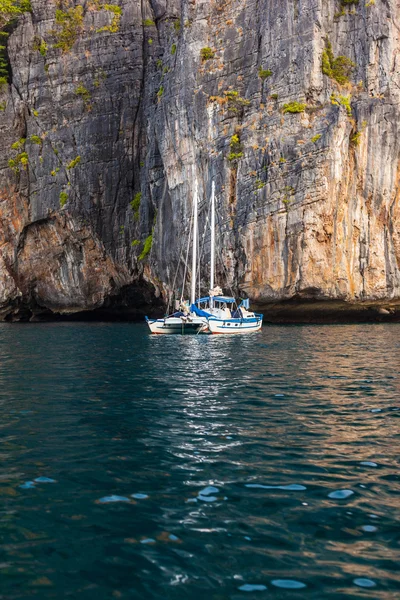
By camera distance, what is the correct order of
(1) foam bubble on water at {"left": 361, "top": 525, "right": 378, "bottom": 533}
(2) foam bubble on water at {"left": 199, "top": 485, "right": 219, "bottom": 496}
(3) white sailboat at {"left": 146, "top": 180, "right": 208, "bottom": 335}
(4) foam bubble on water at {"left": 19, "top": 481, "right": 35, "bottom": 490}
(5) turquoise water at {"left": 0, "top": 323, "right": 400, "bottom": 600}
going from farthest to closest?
(3) white sailboat at {"left": 146, "top": 180, "right": 208, "bottom": 335}
(4) foam bubble on water at {"left": 19, "top": 481, "right": 35, "bottom": 490}
(2) foam bubble on water at {"left": 199, "top": 485, "right": 219, "bottom": 496}
(1) foam bubble on water at {"left": 361, "top": 525, "right": 378, "bottom": 533}
(5) turquoise water at {"left": 0, "top": 323, "right": 400, "bottom": 600}

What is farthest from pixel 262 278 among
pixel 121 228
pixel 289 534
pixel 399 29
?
pixel 289 534

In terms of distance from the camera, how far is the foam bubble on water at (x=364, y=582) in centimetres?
502

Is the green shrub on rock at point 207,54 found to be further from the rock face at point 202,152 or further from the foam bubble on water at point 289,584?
the foam bubble on water at point 289,584

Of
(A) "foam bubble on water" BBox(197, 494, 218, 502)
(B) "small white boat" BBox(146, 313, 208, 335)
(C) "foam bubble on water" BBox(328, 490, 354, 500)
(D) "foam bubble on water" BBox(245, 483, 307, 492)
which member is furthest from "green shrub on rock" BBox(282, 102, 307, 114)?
(A) "foam bubble on water" BBox(197, 494, 218, 502)

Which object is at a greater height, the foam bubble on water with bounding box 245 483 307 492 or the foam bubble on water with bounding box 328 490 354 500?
the foam bubble on water with bounding box 245 483 307 492

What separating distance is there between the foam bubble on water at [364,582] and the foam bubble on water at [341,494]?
1.89 m

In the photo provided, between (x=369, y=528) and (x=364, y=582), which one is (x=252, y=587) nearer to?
(x=364, y=582)

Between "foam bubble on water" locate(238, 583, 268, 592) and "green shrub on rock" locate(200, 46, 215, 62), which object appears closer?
"foam bubble on water" locate(238, 583, 268, 592)

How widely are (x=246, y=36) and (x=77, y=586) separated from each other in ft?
174

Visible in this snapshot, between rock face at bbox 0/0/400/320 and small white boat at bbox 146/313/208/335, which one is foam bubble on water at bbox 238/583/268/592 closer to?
small white boat at bbox 146/313/208/335

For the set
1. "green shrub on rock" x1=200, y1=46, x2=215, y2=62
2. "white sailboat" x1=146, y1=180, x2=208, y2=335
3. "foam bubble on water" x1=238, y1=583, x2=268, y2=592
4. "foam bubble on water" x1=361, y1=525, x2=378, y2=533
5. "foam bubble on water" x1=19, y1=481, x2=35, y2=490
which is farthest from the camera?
"green shrub on rock" x1=200, y1=46, x2=215, y2=62

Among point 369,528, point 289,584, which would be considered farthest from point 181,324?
point 289,584

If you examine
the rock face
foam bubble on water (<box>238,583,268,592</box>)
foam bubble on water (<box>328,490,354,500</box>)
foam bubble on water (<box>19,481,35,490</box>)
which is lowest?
foam bubble on water (<box>238,583,268,592</box>)

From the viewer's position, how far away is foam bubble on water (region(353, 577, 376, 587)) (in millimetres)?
5020
